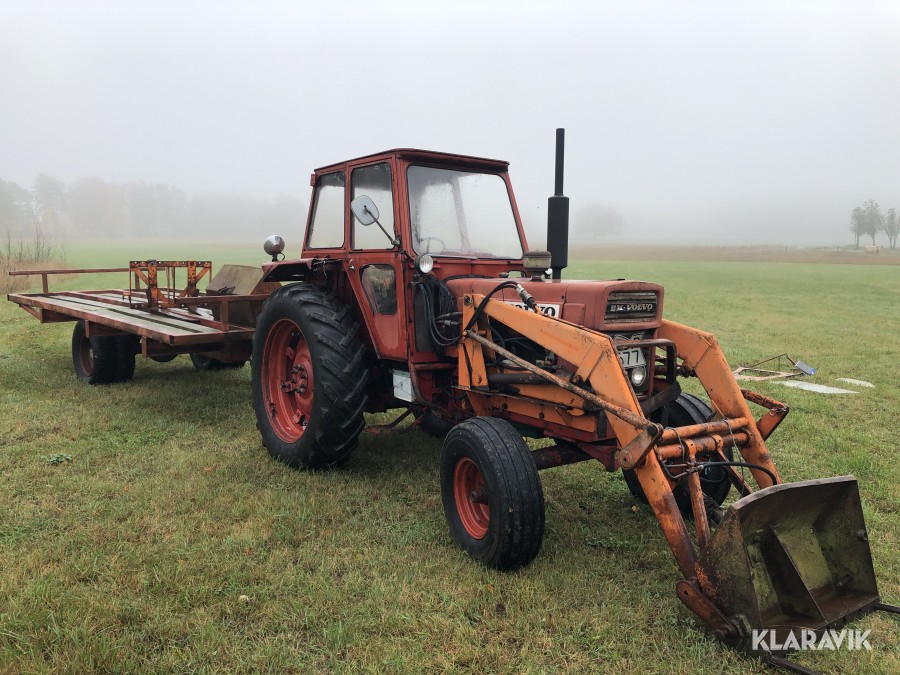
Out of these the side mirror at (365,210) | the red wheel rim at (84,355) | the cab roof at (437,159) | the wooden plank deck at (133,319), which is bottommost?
the red wheel rim at (84,355)

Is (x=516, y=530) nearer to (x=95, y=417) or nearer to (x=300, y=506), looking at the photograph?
(x=300, y=506)

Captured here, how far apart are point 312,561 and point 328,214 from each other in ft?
9.18

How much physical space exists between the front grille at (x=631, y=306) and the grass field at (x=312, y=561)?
4.20ft

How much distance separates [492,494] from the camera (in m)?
3.23

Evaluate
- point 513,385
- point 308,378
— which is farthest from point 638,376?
point 308,378

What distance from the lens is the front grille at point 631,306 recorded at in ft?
11.8

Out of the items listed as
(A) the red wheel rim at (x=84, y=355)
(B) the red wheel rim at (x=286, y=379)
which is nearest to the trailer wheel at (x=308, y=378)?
(B) the red wheel rim at (x=286, y=379)

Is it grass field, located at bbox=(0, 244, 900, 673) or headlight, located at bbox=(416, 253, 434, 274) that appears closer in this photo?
grass field, located at bbox=(0, 244, 900, 673)

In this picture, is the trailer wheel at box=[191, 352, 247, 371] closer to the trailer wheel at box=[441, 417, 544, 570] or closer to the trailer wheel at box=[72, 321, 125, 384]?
the trailer wheel at box=[72, 321, 125, 384]

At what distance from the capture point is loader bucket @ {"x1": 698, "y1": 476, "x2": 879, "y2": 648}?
2.58 meters

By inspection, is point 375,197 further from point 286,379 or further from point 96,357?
point 96,357

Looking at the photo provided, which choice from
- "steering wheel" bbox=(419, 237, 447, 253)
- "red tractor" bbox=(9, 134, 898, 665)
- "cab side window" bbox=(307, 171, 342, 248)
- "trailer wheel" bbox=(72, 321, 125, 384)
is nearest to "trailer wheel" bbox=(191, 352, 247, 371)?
"trailer wheel" bbox=(72, 321, 125, 384)

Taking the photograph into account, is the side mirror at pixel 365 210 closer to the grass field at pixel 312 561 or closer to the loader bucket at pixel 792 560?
the grass field at pixel 312 561

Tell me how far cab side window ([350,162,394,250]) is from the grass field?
1675 millimetres
